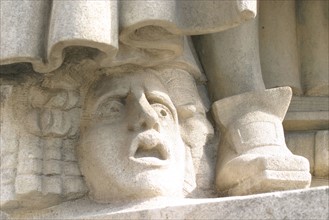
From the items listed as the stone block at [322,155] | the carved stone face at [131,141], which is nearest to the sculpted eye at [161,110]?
the carved stone face at [131,141]

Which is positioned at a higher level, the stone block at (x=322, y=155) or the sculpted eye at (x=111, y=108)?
the sculpted eye at (x=111, y=108)

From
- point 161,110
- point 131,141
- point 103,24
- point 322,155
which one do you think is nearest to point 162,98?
point 161,110

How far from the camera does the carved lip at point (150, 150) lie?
173 cm

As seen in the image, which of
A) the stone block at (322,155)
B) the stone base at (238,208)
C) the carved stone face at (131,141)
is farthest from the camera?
the stone block at (322,155)

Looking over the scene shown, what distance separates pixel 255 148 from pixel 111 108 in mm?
310

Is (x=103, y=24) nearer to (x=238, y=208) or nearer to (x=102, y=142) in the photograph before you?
(x=102, y=142)

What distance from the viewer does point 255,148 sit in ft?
5.95

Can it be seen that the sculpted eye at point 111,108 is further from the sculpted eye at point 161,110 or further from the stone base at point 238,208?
the stone base at point 238,208

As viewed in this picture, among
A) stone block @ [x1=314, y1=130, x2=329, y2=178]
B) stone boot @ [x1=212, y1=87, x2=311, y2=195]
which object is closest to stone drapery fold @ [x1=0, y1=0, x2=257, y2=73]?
stone boot @ [x1=212, y1=87, x2=311, y2=195]

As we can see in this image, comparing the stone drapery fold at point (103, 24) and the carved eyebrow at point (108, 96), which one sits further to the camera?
the carved eyebrow at point (108, 96)

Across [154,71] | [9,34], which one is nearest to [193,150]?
[154,71]

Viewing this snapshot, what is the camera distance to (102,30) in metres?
1.62

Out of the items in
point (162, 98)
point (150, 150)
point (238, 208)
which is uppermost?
point (162, 98)

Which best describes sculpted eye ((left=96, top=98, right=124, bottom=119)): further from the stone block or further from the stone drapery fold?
the stone block
